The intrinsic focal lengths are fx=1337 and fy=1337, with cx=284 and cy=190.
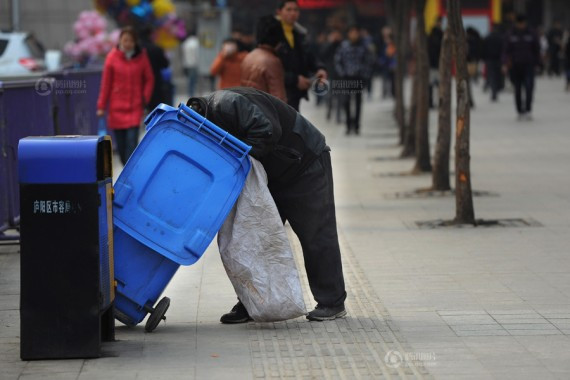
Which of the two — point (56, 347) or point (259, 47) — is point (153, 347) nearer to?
point (56, 347)

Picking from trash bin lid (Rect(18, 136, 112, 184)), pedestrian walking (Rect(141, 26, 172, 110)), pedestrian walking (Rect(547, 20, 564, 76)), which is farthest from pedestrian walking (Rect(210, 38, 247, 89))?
pedestrian walking (Rect(547, 20, 564, 76))

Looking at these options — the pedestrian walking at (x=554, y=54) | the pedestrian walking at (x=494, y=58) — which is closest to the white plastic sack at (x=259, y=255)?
the pedestrian walking at (x=494, y=58)

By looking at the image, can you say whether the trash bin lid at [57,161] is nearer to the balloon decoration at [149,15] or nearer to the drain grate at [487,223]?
the drain grate at [487,223]

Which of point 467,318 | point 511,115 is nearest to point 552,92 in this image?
point 511,115

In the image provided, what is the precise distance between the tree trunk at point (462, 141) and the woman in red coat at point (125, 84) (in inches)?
158

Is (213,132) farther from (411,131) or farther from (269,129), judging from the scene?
(411,131)

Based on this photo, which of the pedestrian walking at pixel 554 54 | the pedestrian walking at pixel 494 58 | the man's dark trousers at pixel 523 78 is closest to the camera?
the man's dark trousers at pixel 523 78

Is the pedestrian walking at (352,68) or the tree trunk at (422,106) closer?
the tree trunk at (422,106)

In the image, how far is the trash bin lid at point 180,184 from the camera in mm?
6941

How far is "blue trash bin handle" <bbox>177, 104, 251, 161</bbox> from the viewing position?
6957mm

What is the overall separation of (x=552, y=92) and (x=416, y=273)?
28.1 meters

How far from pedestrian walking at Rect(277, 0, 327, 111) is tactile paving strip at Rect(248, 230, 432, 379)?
3545 mm

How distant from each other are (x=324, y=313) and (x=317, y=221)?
1.71 feet

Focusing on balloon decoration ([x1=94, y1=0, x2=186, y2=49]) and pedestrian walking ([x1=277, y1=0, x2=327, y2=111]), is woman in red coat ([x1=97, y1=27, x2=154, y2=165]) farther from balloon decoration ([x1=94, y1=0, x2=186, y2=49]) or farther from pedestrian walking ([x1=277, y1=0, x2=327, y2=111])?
balloon decoration ([x1=94, y1=0, x2=186, y2=49])
